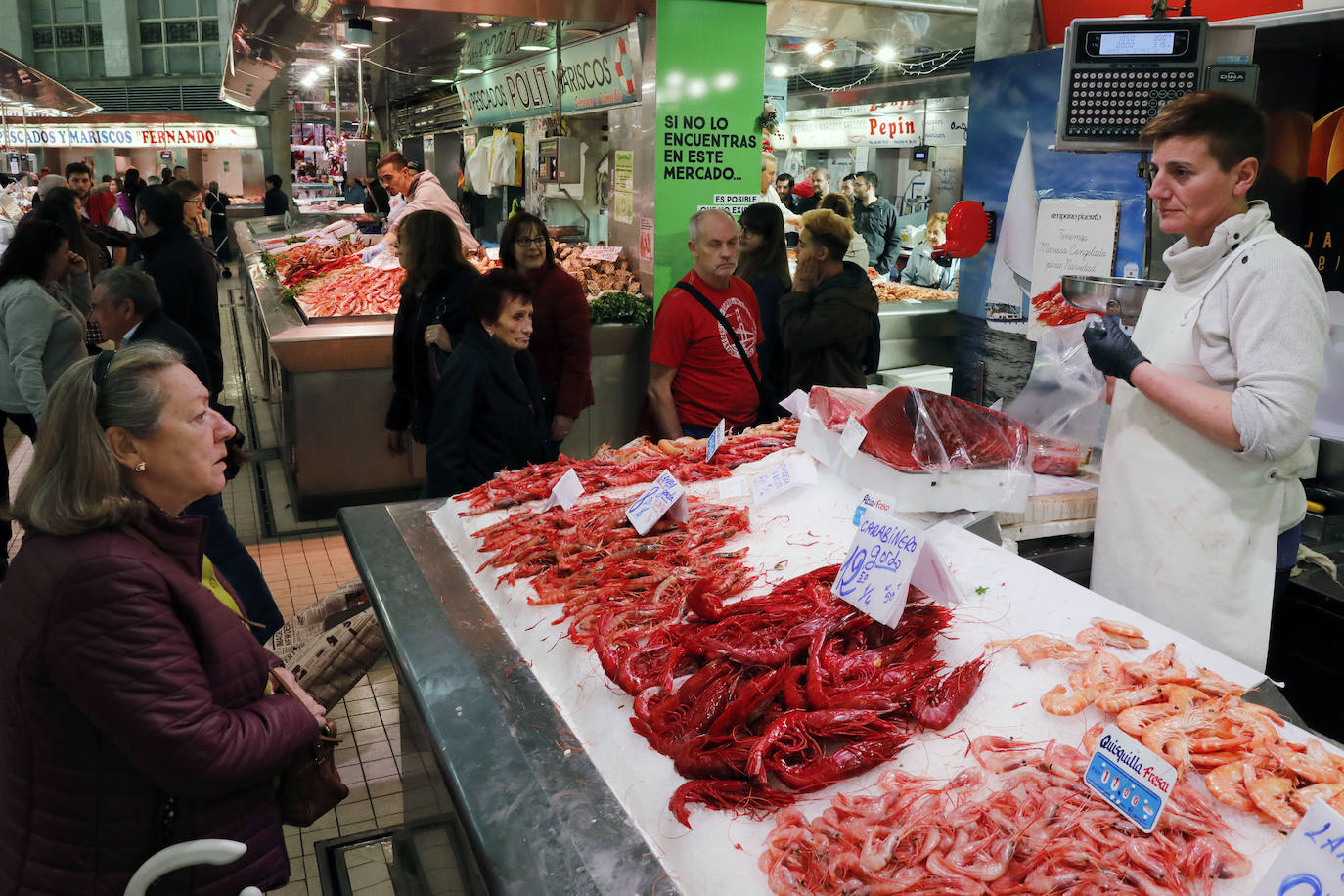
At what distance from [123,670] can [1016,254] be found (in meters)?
4.64

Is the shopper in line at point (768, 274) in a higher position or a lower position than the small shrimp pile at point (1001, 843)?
higher

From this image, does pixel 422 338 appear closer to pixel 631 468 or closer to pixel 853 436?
pixel 631 468

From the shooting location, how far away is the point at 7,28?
1405 inches

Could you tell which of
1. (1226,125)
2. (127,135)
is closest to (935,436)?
(1226,125)

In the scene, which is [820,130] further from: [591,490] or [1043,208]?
[591,490]

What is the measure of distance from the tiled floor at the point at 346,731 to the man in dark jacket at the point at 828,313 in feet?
8.05

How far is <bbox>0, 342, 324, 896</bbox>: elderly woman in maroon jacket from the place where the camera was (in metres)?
1.71

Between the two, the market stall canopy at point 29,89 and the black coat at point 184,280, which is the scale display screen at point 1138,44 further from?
the market stall canopy at point 29,89

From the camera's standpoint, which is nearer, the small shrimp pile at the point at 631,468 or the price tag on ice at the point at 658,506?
the price tag on ice at the point at 658,506

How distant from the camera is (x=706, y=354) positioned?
14.9 ft

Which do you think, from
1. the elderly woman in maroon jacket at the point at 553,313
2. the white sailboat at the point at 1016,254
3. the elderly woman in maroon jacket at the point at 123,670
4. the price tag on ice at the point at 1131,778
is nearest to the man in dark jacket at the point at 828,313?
the white sailboat at the point at 1016,254

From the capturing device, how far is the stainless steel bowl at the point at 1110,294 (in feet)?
9.09

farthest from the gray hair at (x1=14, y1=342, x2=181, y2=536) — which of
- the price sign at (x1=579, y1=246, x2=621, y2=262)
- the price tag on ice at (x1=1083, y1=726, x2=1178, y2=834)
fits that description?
the price sign at (x1=579, y1=246, x2=621, y2=262)

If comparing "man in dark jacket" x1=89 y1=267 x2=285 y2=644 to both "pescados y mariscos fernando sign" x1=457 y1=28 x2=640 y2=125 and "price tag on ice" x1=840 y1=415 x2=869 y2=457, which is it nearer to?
"price tag on ice" x1=840 y1=415 x2=869 y2=457
